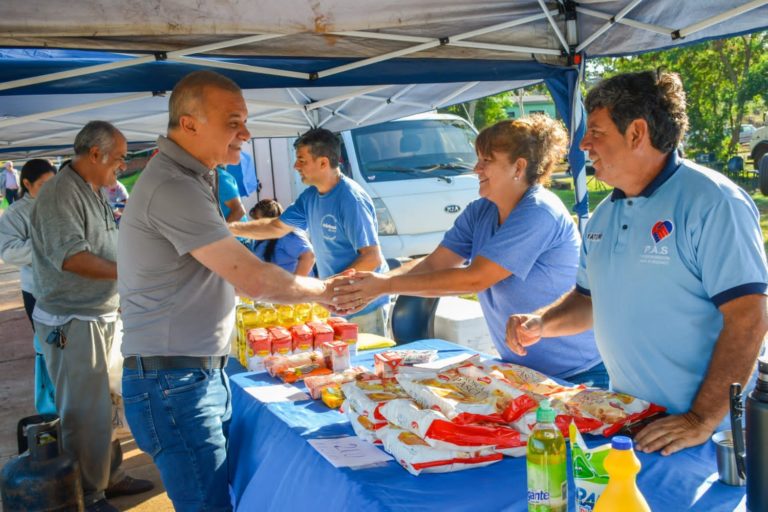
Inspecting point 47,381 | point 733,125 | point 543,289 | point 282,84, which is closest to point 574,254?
point 543,289

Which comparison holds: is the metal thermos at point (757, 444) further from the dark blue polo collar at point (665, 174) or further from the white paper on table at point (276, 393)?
the white paper on table at point (276, 393)

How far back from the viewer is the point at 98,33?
8.45 feet

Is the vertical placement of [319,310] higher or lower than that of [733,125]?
lower

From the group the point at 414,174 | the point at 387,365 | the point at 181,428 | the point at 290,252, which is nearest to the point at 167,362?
the point at 181,428

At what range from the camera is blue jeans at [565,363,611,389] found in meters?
2.82

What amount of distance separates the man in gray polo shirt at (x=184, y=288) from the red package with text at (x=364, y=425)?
50cm

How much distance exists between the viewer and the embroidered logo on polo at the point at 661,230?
6.56 ft

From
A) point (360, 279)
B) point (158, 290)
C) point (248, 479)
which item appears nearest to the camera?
point (158, 290)

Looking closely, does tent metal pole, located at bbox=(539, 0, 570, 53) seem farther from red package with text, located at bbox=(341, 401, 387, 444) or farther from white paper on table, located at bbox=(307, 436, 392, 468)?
white paper on table, located at bbox=(307, 436, 392, 468)

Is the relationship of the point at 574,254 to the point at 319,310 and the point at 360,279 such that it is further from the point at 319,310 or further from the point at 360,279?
the point at 319,310

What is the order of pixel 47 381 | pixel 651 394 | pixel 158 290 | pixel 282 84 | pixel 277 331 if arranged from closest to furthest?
pixel 651 394 → pixel 158 290 → pixel 277 331 → pixel 282 84 → pixel 47 381

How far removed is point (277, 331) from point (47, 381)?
1.73 meters

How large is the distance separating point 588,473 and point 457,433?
0.53m

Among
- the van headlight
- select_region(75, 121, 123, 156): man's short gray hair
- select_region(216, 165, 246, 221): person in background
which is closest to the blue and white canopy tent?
select_region(75, 121, 123, 156): man's short gray hair
